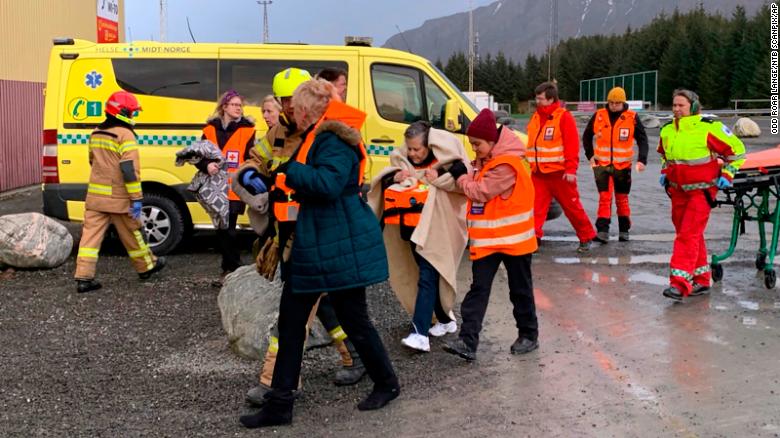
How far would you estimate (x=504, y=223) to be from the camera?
599cm

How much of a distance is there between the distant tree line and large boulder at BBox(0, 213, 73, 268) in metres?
59.2

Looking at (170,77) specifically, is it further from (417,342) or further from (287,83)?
(287,83)

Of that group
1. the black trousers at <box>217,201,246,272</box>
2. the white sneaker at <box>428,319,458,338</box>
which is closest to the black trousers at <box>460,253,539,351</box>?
the white sneaker at <box>428,319,458,338</box>

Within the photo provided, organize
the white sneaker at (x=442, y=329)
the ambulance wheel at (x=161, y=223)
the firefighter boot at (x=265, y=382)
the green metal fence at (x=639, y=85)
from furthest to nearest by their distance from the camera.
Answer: the green metal fence at (x=639, y=85) < the ambulance wheel at (x=161, y=223) < the white sneaker at (x=442, y=329) < the firefighter boot at (x=265, y=382)

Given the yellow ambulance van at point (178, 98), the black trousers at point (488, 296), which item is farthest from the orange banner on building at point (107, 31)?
the black trousers at point (488, 296)

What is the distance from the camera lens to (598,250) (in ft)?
33.6

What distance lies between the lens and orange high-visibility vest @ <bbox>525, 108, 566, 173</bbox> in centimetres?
986

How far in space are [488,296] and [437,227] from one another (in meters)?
0.61

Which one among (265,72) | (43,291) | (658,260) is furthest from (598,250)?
(43,291)

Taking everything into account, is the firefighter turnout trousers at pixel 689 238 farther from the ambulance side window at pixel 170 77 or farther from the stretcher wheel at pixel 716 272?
the ambulance side window at pixel 170 77

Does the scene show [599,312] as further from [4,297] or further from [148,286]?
[4,297]

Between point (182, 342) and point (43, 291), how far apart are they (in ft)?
7.98

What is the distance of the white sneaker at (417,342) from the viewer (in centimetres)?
605

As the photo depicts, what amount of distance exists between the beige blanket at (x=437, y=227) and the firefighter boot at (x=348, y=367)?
93 cm
